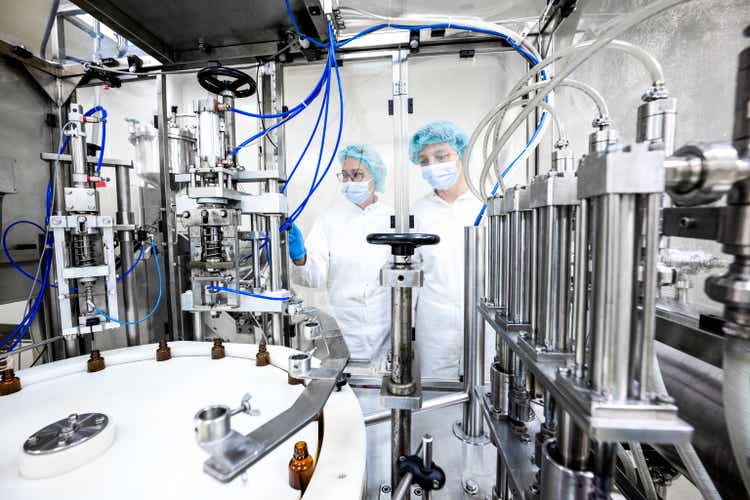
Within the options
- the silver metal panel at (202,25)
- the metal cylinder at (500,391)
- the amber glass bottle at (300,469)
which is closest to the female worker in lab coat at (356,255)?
the silver metal panel at (202,25)

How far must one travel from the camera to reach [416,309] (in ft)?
5.01

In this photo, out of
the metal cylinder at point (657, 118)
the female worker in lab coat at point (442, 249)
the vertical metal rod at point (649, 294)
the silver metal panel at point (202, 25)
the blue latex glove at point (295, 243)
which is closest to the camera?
the vertical metal rod at point (649, 294)

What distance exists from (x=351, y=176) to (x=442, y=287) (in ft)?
2.40

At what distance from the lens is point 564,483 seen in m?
0.39

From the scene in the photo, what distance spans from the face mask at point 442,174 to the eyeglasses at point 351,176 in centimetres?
32

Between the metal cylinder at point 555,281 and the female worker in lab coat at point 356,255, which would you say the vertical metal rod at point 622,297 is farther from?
the female worker in lab coat at point 356,255

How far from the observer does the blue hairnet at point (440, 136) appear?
4.74 feet

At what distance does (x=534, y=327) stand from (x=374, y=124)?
4.21ft

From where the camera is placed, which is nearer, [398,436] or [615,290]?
[615,290]

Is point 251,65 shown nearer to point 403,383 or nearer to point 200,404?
point 200,404

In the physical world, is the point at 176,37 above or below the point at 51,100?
above

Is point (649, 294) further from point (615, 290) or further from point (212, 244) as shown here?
point (212, 244)

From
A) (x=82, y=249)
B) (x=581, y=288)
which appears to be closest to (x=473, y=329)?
(x=581, y=288)

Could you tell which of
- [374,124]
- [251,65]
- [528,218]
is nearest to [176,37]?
[251,65]
